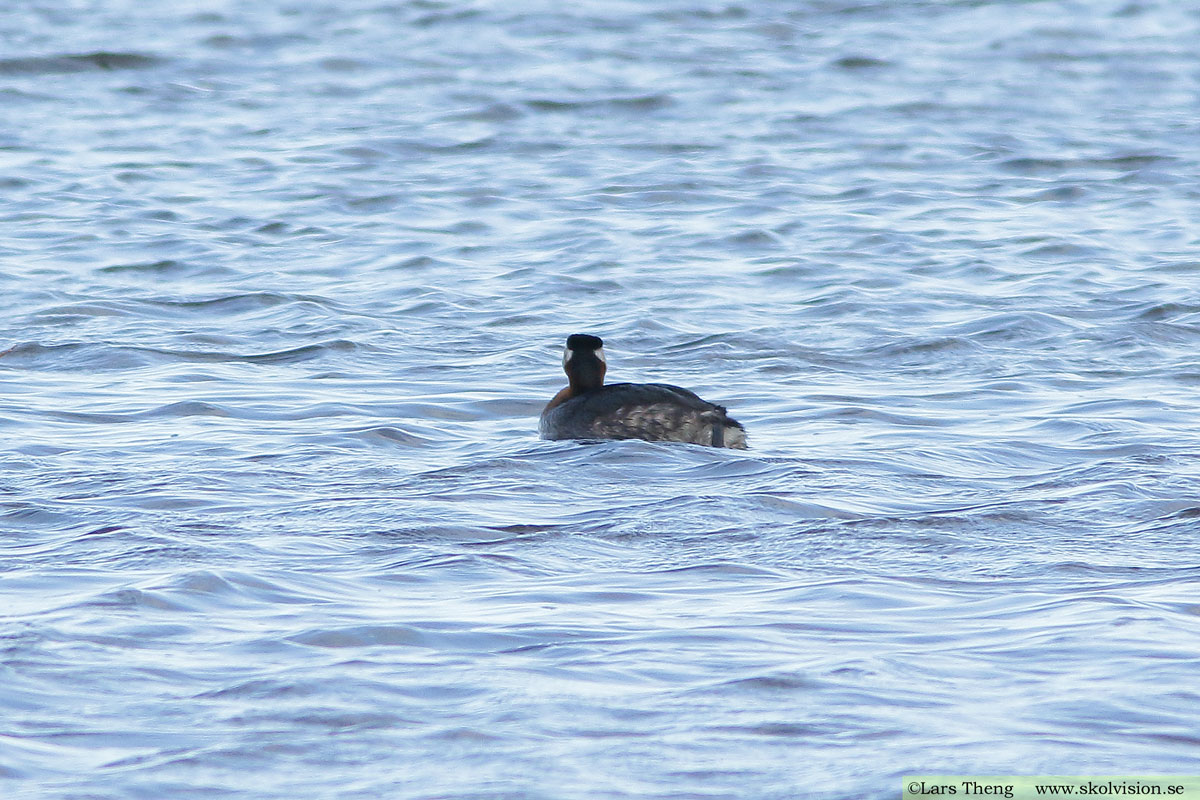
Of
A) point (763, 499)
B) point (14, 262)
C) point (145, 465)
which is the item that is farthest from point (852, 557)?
point (14, 262)

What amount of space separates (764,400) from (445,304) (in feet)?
11.8

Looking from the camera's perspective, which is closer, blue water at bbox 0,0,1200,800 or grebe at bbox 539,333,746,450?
blue water at bbox 0,0,1200,800

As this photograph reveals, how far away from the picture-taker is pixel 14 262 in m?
15.1

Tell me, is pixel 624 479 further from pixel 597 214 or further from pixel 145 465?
pixel 597 214

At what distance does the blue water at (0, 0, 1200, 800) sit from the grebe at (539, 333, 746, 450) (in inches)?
7.3

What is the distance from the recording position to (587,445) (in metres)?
9.54

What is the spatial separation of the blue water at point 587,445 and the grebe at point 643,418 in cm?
18

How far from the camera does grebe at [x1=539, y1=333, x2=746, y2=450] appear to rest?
31.1 ft

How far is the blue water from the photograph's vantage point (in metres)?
5.36

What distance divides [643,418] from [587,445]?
13.3 inches

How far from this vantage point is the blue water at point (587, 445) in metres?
5.36

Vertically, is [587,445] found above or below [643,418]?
below

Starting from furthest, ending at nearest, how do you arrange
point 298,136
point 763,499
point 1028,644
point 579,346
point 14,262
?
1. point 298,136
2. point 14,262
3. point 579,346
4. point 763,499
5. point 1028,644

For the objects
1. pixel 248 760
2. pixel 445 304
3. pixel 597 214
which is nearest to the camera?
pixel 248 760
